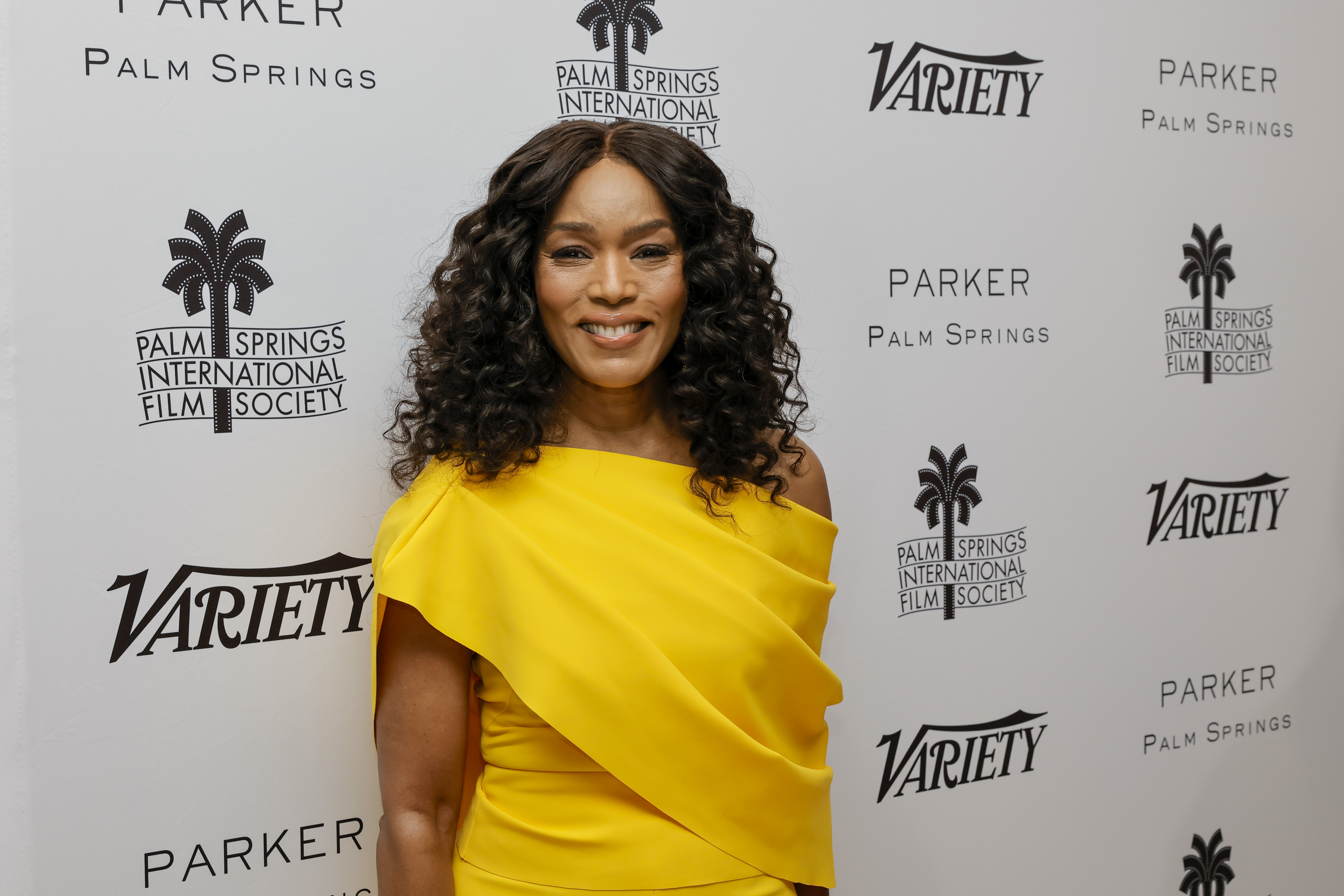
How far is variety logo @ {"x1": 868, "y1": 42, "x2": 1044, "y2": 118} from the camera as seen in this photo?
1.72 meters

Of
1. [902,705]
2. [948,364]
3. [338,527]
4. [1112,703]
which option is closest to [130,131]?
[338,527]

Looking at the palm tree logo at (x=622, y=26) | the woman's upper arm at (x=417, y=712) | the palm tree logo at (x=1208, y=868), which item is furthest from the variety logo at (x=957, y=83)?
the palm tree logo at (x=1208, y=868)

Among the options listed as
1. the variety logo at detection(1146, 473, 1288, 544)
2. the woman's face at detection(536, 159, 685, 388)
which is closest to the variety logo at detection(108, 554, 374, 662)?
the woman's face at detection(536, 159, 685, 388)

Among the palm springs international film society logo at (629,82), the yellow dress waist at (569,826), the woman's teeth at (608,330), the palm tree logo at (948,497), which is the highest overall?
the palm springs international film society logo at (629,82)

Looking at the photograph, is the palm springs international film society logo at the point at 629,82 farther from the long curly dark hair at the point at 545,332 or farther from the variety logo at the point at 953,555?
the variety logo at the point at 953,555

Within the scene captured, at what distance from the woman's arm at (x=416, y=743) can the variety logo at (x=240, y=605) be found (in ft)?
1.03

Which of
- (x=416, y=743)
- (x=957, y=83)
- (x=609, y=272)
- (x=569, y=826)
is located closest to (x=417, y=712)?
(x=416, y=743)

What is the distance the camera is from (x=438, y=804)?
1.20m

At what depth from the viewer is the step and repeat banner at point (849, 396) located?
4.43 ft

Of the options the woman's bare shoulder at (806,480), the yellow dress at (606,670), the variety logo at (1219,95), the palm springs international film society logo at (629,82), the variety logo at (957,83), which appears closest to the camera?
the yellow dress at (606,670)

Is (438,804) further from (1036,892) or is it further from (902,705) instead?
(1036,892)

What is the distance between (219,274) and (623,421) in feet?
1.91

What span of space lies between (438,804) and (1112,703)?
1306 mm

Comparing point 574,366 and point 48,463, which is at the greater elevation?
point 574,366
